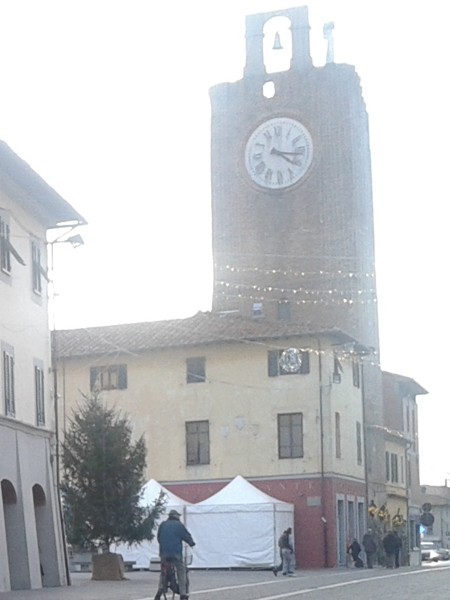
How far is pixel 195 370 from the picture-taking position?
178 ft

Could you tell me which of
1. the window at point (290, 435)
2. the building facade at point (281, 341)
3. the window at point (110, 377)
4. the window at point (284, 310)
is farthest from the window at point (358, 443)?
the window at point (110, 377)

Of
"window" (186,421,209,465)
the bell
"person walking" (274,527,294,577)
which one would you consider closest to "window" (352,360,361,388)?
"window" (186,421,209,465)

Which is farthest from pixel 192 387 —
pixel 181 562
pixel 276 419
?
pixel 181 562

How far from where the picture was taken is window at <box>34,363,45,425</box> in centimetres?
3250

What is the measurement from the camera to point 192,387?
178ft

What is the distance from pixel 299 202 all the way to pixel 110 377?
42.6 feet

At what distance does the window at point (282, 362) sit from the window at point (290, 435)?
5.42 feet

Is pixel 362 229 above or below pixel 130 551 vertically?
above

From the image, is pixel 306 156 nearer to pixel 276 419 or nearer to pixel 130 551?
pixel 276 419

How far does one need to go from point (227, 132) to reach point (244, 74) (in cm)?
312

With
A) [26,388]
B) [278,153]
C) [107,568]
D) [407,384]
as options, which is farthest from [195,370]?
[26,388]

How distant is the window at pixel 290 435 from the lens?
52750 mm

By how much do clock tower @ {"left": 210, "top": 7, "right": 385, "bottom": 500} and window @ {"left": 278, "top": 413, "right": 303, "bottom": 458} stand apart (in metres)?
7.80

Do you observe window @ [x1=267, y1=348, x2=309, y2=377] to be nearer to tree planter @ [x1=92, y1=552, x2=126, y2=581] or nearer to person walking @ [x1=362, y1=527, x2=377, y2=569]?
person walking @ [x1=362, y1=527, x2=377, y2=569]
